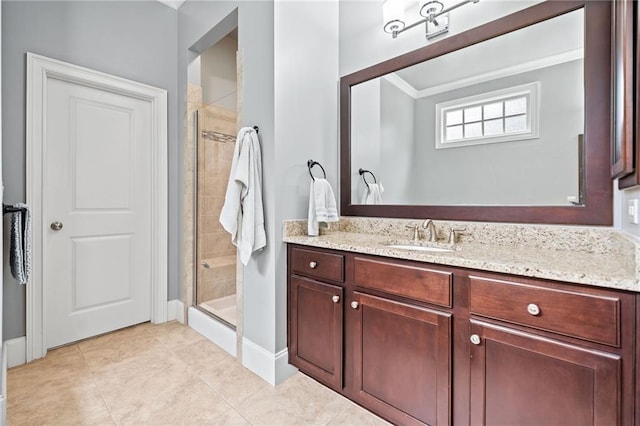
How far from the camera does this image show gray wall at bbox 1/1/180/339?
2002 mm

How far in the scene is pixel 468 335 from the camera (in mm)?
1178

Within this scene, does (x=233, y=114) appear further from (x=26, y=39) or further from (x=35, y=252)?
(x=35, y=252)

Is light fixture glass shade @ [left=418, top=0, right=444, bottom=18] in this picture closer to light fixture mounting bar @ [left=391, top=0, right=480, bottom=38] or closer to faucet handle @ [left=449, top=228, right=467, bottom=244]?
light fixture mounting bar @ [left=391, top=0, right=480, bottom=38]

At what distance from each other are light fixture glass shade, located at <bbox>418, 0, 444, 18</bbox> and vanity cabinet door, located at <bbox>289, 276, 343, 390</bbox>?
65.9 inches

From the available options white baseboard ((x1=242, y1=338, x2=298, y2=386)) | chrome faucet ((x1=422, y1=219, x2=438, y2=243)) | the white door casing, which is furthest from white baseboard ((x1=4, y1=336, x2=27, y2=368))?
chrome faucet ((x1=422, y1=219, x2=438, y2=243))

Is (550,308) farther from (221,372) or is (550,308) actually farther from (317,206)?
(221,372)

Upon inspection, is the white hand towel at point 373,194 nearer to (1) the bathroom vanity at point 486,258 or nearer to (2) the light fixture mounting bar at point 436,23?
(1) the bathroom vanity at point 486,258

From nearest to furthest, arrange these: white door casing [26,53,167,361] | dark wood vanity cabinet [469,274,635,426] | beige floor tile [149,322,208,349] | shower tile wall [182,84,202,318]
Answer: dark wood vanity cabinet [469,274,635,426], white door casing [26,53,167,361], beige floor tile [149,322,208,349], shower tile wall [182,84,202,318]

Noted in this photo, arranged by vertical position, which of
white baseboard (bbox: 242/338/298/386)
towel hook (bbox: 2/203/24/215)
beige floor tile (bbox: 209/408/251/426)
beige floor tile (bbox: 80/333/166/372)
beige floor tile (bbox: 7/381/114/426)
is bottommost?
beige floor tile (bbox: 209/408/251/426)

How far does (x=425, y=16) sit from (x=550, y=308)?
169 centimetres

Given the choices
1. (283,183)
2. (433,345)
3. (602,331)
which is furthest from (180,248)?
(602,331)

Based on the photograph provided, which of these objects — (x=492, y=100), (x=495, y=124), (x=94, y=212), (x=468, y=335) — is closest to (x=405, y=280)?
(x=468, y=335)

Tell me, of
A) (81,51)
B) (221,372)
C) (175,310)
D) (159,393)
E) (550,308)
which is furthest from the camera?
(175,310)

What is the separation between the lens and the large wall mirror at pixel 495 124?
1.36m
